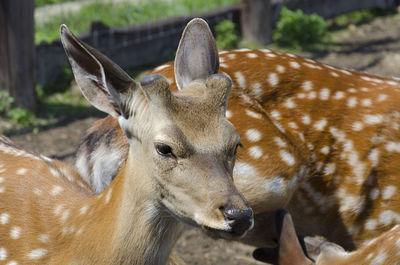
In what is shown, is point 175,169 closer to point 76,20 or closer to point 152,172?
point 152,172

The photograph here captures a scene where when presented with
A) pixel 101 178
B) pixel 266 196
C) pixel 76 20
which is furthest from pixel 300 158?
pixel 76 20

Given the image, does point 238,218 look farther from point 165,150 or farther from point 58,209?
point 58,209

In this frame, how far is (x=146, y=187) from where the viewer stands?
2635 mm

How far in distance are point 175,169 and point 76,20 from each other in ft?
18.2

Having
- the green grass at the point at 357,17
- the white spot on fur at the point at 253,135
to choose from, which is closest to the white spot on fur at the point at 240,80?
the white spot on fur at the point at 253,135

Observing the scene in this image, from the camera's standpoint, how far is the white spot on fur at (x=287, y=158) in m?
3.45

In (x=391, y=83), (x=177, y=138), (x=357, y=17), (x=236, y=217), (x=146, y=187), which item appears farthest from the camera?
(x=357, y=17)

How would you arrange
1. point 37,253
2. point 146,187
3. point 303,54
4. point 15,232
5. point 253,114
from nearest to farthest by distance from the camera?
point 146,187 → point 37,253 → point 15,232 → point 253,114 → point 303,54

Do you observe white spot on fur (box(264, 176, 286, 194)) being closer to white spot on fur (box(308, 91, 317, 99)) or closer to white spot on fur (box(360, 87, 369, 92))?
white spot on fur (box(308, 91, 317, 99))

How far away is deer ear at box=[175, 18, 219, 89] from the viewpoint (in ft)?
9.77

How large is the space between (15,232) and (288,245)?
1265 millimetres

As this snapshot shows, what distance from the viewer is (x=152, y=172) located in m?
2.59

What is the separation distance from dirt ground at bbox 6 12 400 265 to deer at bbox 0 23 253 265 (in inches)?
71.4

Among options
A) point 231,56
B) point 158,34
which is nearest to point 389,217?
point 231,56
